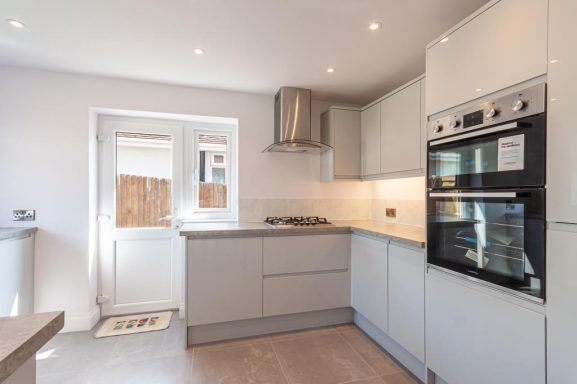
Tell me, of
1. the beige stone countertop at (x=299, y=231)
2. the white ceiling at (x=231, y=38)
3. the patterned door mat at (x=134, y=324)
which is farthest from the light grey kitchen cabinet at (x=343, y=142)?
the patterned door mat at (x=134, y=324)

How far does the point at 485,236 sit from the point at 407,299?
0.73 metres

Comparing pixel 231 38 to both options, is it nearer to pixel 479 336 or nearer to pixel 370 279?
pixel 370 279

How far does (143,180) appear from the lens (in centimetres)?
274

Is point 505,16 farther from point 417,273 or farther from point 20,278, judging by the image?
point 20,278

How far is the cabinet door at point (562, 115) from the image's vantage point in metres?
0.98

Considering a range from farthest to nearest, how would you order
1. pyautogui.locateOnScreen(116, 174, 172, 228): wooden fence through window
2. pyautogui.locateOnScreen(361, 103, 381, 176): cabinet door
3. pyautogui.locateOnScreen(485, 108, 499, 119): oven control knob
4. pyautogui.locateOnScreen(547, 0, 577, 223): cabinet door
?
pyautogui.locateOnScreen(116, 174, 172, 228): wooden fence through window
pyautogui.locateOnScreen(361, 103, 381, 176): cabinet door
pyautogui.locateOnScreen(485, 108, 499, 119): oven control knob
pyautogui.locateOnScreen(547, 0, 577, 223): cabinet door

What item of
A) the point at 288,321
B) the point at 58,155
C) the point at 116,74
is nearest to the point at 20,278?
the point at 58,155

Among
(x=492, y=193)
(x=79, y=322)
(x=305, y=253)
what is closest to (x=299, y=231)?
(x=305, y=253)

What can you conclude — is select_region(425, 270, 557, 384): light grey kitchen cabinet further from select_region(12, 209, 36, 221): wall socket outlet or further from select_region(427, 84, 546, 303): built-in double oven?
select_region(12, 209, 36, 221): wall socket outlet

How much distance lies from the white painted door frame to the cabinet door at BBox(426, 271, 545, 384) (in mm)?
2311

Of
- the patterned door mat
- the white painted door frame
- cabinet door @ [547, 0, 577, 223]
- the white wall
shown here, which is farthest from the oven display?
the patterned door mat

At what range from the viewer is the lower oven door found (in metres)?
1.09

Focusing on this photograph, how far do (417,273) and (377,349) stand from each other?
830 millimetres

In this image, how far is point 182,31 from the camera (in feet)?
5.72
